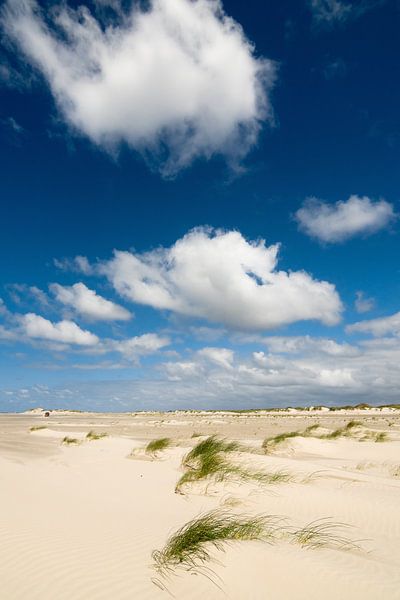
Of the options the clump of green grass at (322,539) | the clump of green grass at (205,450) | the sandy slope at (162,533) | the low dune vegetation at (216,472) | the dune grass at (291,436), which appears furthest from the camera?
the dune grass at (291,436)

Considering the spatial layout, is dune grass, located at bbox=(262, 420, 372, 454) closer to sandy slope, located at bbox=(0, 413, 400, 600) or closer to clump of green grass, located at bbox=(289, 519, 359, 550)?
sandy slope, located at bbox=(0, 413, 400, 600)

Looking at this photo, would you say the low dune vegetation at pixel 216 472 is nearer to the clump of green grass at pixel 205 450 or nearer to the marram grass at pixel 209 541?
the clump of green grass at pixel 205 450

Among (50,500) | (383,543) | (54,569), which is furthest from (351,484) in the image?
(54,569)

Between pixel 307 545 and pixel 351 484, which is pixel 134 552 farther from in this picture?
pixel 351 484

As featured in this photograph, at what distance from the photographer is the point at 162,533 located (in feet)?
17.9

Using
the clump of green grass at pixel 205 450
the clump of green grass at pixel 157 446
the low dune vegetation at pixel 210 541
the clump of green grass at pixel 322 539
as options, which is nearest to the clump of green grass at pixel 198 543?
the low dune vegetation at pixel 210 541

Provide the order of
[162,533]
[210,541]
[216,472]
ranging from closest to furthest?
1. [210,541]
2. [162,533]
3. [216,472]

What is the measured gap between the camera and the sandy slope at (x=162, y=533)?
12.5ft

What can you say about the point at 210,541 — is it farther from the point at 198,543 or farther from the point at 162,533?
the point at 162,533

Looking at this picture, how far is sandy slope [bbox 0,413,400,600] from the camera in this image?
12.5 feet

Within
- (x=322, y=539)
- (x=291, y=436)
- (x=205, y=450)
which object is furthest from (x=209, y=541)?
(x=291, y=436)

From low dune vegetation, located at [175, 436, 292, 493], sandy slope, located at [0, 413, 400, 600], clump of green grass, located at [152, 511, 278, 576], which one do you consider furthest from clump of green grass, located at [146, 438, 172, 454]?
clump of green grass, located at [152, 511, 278, 576]

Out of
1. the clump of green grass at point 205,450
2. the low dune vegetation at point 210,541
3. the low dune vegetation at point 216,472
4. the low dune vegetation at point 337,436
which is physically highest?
the low dune vegetation at point 337,436

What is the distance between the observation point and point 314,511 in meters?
7.49
